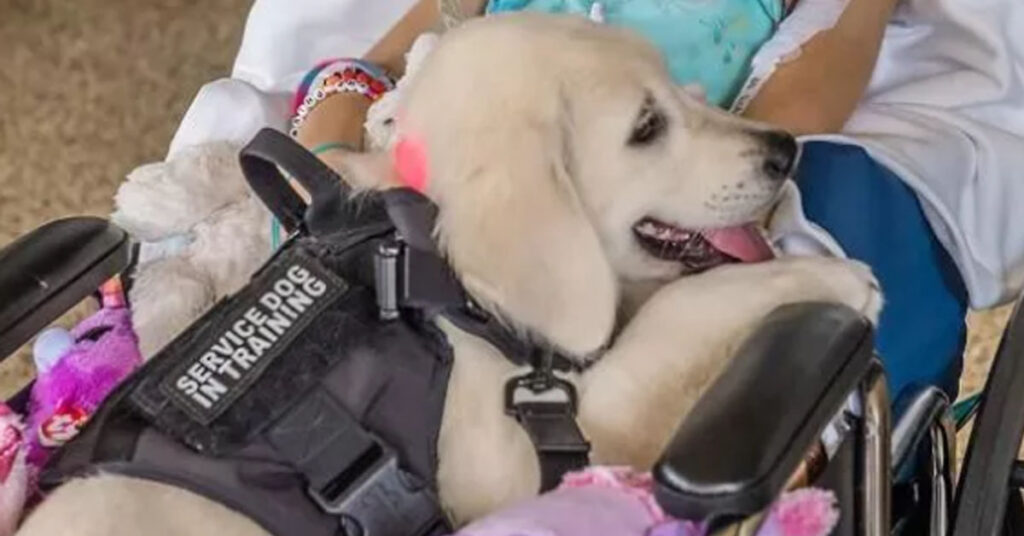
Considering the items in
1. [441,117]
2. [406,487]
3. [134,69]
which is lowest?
[134,69]

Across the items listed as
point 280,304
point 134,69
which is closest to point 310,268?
point 280,304

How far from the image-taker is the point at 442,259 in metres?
1.04

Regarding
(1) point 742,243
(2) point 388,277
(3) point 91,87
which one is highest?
(2) point 388,277

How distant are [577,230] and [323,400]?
171 millimetres

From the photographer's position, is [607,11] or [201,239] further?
[607,11]

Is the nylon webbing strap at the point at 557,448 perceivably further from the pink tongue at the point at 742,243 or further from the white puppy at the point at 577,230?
the pink tongue at the point at 742,243

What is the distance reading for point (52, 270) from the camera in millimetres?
1103

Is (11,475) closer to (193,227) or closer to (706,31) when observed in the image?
(193,227)

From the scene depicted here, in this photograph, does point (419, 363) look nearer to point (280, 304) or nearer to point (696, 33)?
point (280, 304)

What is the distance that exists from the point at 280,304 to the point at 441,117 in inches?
5.9

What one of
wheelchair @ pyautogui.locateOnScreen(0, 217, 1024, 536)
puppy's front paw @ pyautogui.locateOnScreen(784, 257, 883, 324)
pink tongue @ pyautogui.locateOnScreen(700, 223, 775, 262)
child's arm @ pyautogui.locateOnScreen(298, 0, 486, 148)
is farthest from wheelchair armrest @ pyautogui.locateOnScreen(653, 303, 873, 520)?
child's arm @ pyautogui.locateOnScreen(298, 0, 486, 148)

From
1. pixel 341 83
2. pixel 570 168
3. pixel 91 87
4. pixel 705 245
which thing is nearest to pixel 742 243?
pixel 705 245

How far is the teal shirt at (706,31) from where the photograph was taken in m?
1.36

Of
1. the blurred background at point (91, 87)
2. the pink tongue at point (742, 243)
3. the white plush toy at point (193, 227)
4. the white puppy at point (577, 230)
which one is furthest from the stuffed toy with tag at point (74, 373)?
the blurred background at point (91, 87)
